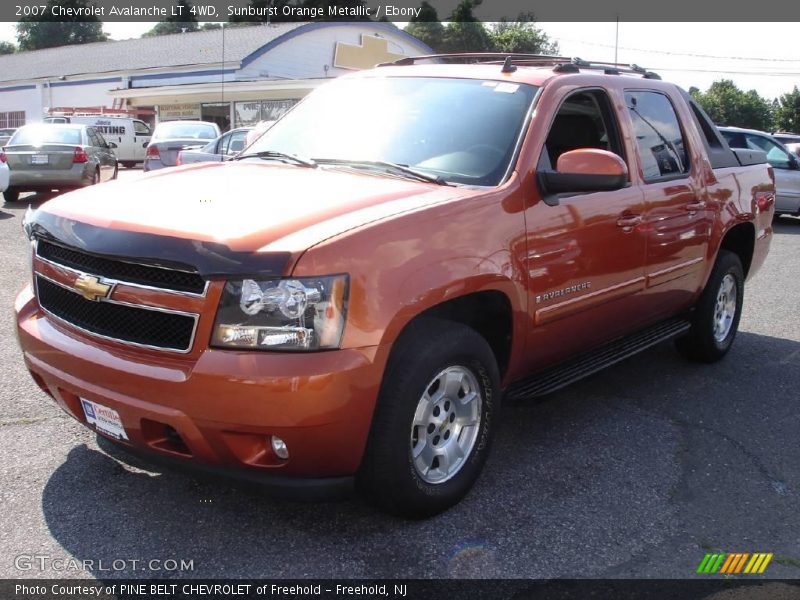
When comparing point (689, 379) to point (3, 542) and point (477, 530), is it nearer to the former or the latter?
point (477, 530)

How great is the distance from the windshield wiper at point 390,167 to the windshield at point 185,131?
16.8 m

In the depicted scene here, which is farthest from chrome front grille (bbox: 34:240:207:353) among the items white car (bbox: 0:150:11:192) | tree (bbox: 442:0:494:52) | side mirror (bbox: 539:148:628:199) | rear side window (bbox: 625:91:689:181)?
tree (bbox: 442:0:494:52)

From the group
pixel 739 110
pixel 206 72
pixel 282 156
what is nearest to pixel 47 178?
pixel 282 156

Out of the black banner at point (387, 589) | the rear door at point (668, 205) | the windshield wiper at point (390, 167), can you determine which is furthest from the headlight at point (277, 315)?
the rear door at point (668, 205)

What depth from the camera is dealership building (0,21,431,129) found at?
32.9 metres

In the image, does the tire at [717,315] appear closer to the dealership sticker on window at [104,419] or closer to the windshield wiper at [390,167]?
the windshield wiper at [390,167]

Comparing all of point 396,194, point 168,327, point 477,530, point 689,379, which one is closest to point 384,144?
point 396,194

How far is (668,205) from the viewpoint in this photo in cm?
497

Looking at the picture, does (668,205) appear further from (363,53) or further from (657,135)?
(363,53)

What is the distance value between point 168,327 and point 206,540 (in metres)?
0.90

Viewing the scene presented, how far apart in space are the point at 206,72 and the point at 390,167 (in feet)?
111

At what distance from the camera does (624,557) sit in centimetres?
336

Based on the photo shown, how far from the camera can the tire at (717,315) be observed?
5.89 m

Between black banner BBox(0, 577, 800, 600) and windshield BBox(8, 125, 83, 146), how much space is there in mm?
14552
